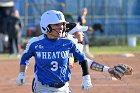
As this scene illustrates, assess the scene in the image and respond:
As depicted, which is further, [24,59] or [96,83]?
[96,83]

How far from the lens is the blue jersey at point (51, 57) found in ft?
21.8

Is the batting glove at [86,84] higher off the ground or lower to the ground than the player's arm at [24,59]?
lower

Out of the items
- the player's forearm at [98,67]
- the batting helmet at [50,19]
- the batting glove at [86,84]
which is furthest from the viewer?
the player's forearm at [98,67]

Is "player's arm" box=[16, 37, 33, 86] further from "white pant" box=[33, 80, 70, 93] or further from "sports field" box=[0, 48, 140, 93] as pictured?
"sports field" box=[0, 48, 140, 93]

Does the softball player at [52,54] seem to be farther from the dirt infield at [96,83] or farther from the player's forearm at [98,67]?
the dirt infield at [96,83]

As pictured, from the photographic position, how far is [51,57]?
666 cm

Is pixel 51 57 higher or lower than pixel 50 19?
lower

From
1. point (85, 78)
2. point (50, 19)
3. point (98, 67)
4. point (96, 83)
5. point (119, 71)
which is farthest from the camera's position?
point (96, 83)

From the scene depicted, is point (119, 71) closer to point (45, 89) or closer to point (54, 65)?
point (54, 65)

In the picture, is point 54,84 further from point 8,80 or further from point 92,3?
point 92,3

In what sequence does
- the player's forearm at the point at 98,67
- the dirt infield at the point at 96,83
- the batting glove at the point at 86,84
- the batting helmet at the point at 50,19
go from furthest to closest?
the dirt infield at the point at 96,83 → the player's forearm at the point at 98,67 → the batting glove at the point at 86,84 → the batting helmet at the point at 50,19

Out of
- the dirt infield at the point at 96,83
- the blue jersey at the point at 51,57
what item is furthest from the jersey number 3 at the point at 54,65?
the dirt infield at the point at 96,83

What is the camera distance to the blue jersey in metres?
6.65

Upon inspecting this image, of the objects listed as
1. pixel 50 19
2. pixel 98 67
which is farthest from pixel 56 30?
pixel 98 67
